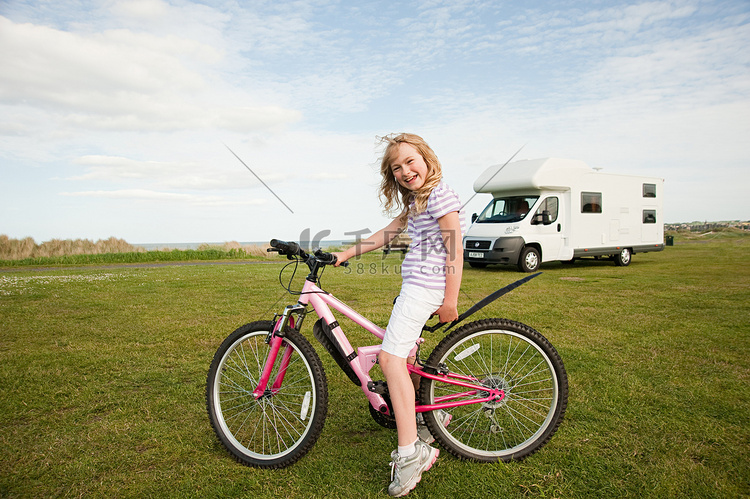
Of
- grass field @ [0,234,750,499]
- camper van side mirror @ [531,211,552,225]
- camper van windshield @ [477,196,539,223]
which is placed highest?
camper van windshield @ [477,196,539,223]

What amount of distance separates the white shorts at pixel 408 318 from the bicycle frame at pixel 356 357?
0.16 metres

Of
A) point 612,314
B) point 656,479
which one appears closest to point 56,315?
point 656,479

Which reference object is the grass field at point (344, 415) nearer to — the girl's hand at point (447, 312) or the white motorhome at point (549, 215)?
the girl's hand at point (447, 312)

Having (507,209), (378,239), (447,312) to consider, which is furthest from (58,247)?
(447,312)

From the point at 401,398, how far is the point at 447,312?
0.53 meters

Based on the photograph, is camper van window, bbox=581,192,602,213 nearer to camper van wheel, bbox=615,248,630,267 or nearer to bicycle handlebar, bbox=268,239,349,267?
camper van wheel, bbox=615,248,630,267

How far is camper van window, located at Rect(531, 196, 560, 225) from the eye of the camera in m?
13.8

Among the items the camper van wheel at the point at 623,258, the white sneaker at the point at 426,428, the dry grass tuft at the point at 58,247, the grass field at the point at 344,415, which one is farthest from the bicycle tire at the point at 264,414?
the dry grass tuft at the point at 58,247

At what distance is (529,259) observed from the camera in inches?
535

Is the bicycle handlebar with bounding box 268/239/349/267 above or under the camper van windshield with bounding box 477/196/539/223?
under

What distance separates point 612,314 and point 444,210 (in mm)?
5405

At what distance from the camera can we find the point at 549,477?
2.52 metres

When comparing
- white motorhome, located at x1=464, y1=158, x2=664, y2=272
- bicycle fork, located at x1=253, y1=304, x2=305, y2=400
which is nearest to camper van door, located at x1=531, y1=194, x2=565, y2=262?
white motorhome, located at x1=464, y1=158, x2=664, y2=272

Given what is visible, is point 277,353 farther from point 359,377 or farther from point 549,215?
point 549,215
